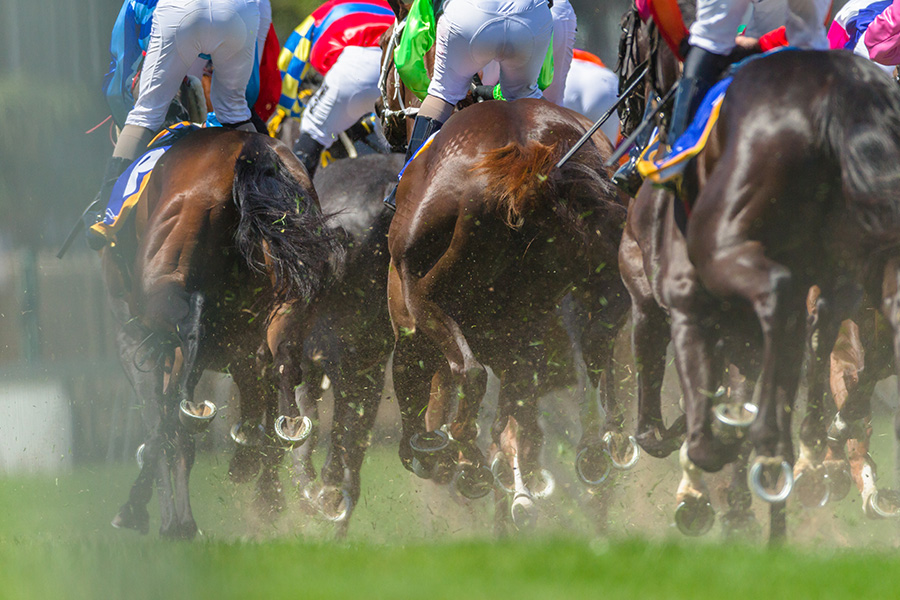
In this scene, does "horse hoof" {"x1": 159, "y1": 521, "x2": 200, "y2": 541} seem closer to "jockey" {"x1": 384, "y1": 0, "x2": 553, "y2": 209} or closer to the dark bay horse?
the dark bay horse

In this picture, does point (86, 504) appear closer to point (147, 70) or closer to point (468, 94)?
point (147, 70)

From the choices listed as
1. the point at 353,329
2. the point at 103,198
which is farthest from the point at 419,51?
the point at 103,198

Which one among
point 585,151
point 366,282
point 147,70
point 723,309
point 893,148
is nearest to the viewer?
point 893,148

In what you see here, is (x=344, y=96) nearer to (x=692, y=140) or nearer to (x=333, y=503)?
(x=333, y=503)

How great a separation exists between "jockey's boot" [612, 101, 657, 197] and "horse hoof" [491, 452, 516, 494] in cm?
152

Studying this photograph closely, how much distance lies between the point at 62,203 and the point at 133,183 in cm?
53

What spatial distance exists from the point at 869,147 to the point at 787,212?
291 millimetres

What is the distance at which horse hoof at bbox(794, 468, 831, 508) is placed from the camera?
4.36 m

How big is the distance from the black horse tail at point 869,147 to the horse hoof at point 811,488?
4.00 ft

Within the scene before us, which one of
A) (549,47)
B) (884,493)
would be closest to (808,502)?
(884,493)

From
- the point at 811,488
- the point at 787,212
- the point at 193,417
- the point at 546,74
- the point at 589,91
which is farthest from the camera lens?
the point at 589,91

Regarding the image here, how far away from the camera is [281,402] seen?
558 cm

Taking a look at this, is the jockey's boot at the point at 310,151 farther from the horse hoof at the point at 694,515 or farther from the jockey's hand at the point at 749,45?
the horse hoof at the point at 694,515

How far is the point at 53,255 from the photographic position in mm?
4727
